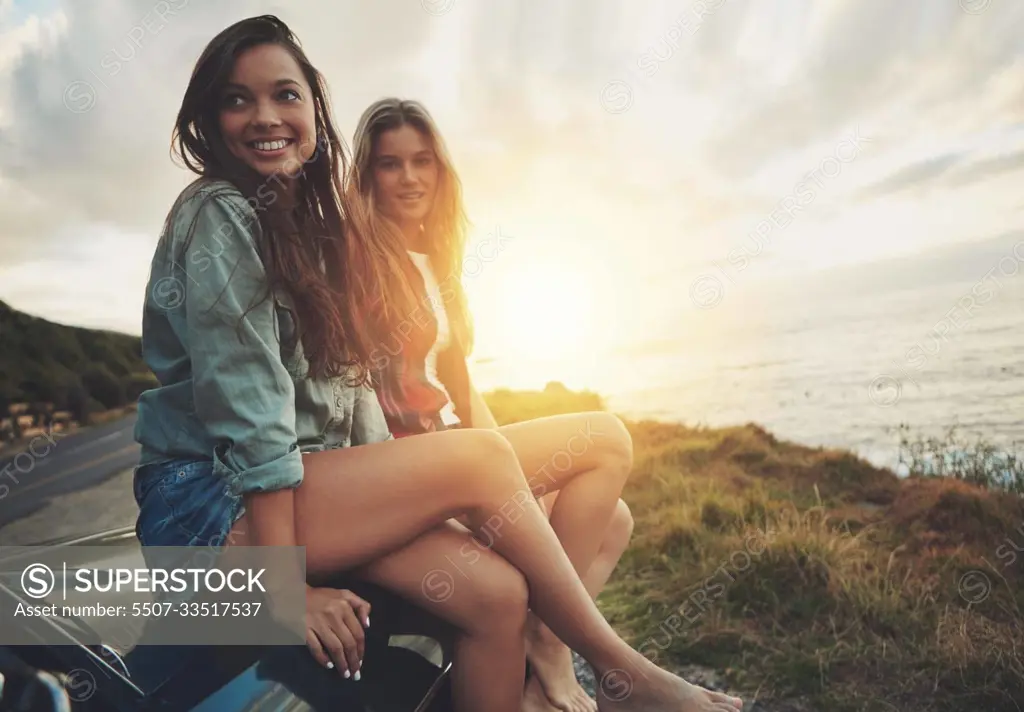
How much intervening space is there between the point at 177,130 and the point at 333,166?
12.7 inches

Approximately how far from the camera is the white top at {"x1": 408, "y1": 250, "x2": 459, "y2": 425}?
227cm

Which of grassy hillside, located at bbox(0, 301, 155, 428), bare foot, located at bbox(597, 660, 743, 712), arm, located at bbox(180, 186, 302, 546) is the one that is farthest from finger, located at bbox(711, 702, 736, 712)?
grassy hillside, located at bbox(0, 301, 155, 428)

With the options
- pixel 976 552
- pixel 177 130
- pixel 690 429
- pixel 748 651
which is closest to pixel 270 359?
pixel 177 130

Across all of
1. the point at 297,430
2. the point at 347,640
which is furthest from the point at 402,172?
the point at 347,640

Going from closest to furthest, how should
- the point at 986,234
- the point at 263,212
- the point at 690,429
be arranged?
1. the point at 263,212
2. the point at 986,234
3. the point at 690,429

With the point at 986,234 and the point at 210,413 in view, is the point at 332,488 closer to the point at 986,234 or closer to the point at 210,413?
the point at 210,413

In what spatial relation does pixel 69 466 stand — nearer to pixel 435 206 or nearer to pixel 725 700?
pixel 435 206

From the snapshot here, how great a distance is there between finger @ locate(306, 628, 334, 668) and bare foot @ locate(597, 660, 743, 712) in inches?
27.6

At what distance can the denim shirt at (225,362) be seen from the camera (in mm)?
1178

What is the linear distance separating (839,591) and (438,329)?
1.86 meters

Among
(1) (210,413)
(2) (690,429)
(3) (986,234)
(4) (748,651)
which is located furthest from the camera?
(2) (690,429)

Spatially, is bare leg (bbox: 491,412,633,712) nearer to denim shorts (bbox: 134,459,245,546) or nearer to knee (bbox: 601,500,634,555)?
knee (bbox: 601,500,634,555)

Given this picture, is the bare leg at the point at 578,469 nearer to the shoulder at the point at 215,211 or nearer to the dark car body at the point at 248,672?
the dark car body at the point at 248,672

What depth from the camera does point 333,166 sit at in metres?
1.59
